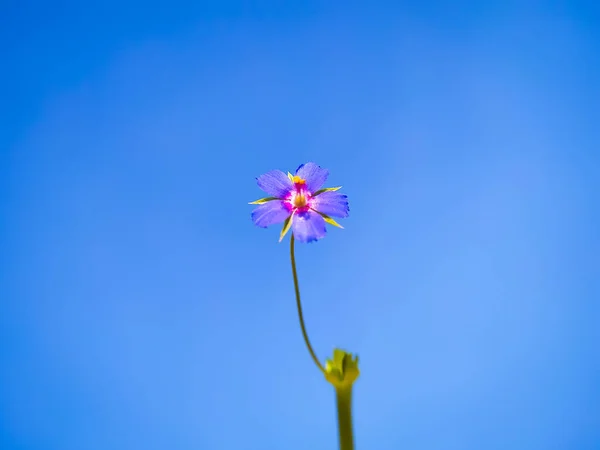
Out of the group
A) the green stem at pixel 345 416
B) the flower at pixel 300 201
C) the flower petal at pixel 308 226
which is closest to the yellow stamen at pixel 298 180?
the flower at pixel 300 201

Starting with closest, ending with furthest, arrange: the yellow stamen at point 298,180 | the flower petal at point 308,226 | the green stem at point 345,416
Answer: the green stem at point 345,416 < the flower petal at point 308,226 < the yellow stamen at point 298,180

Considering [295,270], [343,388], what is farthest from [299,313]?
[343,388]

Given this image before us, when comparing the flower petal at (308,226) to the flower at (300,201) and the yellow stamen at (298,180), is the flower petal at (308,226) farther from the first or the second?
the yellow stamen at (298,180)

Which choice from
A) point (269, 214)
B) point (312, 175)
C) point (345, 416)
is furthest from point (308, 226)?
point (345, 416)

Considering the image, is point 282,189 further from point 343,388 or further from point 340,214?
point 343,388

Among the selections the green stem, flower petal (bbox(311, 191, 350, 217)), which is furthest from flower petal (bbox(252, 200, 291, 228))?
the green stem

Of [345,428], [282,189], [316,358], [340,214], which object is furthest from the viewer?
[282,189]

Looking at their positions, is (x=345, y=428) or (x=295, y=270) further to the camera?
(x=295, y=270)
